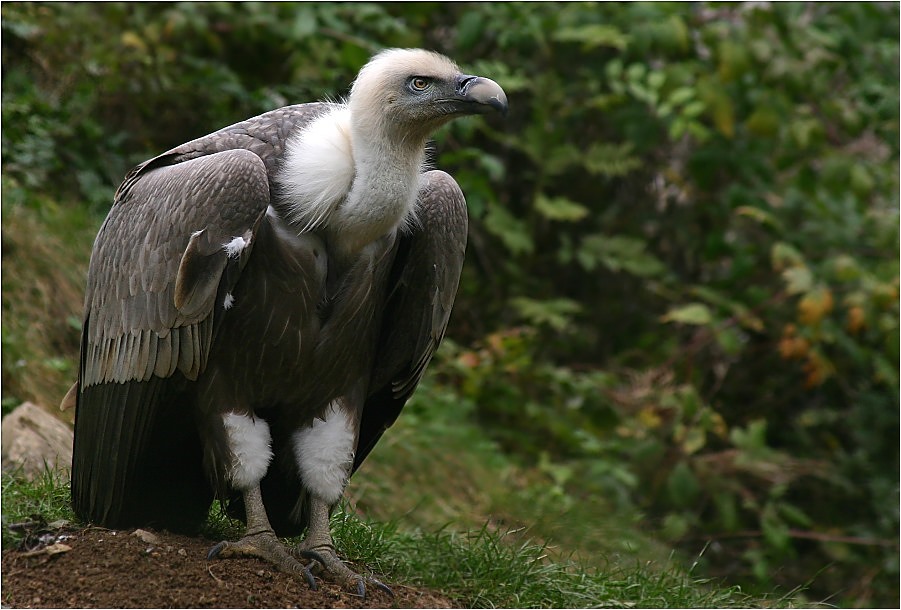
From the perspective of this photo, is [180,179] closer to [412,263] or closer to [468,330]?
[412,263]

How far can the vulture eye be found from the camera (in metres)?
4.29

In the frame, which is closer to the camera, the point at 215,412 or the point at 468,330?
the point at 215,412

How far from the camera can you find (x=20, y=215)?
7031 mm

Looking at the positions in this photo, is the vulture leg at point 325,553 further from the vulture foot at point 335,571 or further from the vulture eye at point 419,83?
the vulture eye at point 419,83

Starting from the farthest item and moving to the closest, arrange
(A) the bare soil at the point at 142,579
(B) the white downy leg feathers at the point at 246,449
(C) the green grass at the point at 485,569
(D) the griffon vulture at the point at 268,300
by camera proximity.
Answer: (C) the green grass at the point at 485,569 → (B) the white downy leg feathers at the point at 246,449 → (D) the griffon vulture at the point at 268,300 → (A) the bare soil at the point at 142,579

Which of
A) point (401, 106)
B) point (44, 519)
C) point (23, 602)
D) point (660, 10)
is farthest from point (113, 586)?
point (660, 10)

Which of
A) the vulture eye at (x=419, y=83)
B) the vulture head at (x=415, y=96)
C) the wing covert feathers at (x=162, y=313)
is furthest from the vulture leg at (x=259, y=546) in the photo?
the vulture eye at (x=419, y=83)

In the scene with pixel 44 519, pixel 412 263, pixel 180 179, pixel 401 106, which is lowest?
pixel 44 519

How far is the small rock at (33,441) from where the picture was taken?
5.38 meters

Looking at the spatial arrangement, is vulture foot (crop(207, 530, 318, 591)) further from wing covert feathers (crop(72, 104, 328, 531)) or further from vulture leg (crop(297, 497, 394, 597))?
wing covert feathers (crop(72, 104, 328, 531))

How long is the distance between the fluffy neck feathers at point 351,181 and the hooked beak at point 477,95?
238mm

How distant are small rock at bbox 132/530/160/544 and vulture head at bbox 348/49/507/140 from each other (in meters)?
1.71

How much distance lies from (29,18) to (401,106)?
14.8 feet

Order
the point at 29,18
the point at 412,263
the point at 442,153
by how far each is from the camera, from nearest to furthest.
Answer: the point at 412,263 → the point at 29,18 → the point at 442,153
